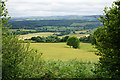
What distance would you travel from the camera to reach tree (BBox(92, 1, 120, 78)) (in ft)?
25.6

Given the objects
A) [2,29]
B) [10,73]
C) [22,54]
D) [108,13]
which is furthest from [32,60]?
[108,13]

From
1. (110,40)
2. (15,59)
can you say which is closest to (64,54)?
(110,40)

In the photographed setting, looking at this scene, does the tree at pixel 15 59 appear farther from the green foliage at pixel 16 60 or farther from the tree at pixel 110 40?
the tree at pixel 110 40

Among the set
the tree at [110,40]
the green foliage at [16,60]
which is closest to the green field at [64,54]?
the green foliage at [16,60]

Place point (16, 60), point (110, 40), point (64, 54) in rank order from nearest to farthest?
point (16, 60)
point (110, 40)
point (64, 54)

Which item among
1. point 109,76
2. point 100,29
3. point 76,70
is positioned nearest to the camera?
point 100,29

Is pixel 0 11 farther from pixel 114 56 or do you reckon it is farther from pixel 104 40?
pixel 114 56

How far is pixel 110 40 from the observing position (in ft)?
25.7

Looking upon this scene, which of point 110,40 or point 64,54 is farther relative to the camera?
point 64,54

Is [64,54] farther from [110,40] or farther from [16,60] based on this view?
[16,60]

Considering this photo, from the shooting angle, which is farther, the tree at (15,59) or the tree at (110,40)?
the tree at (110,40)

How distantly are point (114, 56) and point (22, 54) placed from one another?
4738 mm

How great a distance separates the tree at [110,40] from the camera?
25.6ft

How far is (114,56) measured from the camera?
25.8 feet
